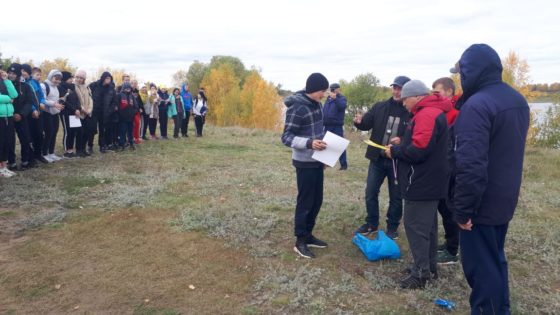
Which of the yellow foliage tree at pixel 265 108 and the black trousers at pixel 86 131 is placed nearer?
the black trousers at pixel 86 131

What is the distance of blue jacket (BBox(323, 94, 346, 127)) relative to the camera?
31.0 ft

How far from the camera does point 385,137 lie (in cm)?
506

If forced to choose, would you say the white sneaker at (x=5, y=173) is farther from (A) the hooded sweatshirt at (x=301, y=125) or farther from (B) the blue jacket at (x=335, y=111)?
(B) the blue jacket at (x=335, y=111)

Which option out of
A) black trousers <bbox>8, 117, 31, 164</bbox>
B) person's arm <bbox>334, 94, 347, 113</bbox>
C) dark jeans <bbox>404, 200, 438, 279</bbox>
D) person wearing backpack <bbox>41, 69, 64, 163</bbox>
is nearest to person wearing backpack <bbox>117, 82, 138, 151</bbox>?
person wearing backpack <bbox>41, 69, 64, 163</bbox>

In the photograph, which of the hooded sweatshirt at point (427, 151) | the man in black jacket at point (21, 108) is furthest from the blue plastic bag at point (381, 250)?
the man in black jacket at point (21, 108)

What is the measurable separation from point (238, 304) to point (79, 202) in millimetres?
4093

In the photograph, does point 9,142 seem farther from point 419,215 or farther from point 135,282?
point 419,215

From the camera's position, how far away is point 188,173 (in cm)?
902

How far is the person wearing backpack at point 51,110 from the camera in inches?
348

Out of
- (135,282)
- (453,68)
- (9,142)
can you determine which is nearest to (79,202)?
(9,142)

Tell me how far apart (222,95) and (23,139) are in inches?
1710

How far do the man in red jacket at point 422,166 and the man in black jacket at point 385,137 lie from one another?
2.95 ft

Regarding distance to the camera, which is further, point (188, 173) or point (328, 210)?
point (188, 173)

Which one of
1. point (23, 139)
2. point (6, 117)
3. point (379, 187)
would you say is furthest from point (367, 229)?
point (23, 139)
